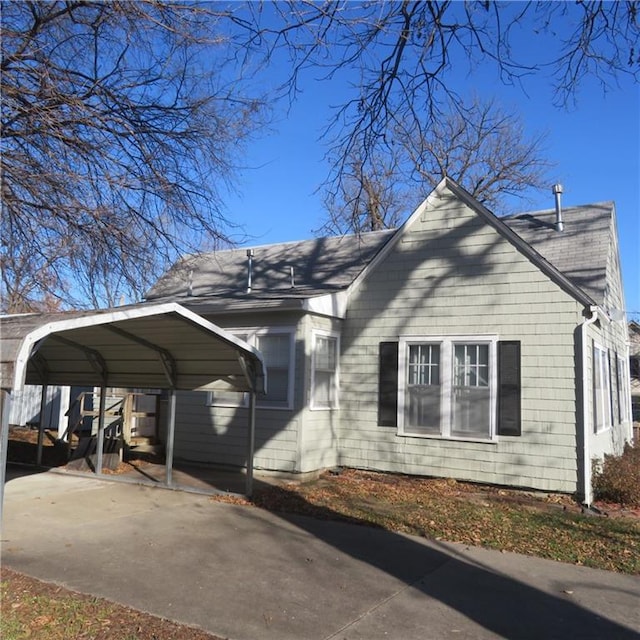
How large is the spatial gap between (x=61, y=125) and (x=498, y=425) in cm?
802

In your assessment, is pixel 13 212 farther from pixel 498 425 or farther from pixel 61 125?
pixel 498 425

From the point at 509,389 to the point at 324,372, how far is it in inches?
135

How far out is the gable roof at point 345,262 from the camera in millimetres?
10641

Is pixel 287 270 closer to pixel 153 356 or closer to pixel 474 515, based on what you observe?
pixel 153 356

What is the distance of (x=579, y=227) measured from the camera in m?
12.1

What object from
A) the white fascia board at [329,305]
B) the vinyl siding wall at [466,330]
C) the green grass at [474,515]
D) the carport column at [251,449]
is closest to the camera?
the green grass at [474,515]

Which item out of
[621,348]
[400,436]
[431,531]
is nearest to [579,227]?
[621,348]

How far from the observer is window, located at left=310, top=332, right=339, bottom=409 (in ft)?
37.3

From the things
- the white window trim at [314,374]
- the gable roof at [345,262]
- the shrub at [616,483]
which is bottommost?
the shrub at [616,483]

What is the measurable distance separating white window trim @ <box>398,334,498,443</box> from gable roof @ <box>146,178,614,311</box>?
1631 mm

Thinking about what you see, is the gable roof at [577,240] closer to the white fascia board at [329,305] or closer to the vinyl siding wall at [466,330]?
the vinyl siding wall at [466,330]

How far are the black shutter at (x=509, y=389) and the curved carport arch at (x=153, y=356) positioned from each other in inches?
164

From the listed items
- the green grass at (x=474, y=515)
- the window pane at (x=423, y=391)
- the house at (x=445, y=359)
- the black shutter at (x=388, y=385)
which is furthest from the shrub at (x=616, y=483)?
the black shutter at (x=388, y=385)

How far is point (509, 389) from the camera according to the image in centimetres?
1034
